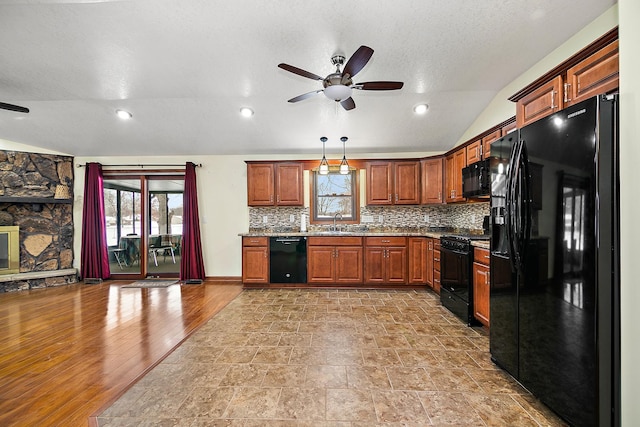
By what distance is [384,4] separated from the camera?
207cm

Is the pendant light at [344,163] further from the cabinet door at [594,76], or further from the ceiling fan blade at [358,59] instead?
the cabinet door at [594,76]

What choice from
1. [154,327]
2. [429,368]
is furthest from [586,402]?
[154,327]

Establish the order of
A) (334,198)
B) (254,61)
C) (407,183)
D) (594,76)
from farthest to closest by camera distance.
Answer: (334,198) → (407,183) → (254,61) → (594,76)

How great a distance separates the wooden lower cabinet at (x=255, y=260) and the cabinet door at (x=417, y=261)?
2428 millimetres

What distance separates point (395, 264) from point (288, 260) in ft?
5.91

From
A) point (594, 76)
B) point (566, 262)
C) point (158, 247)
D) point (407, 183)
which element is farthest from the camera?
point (158, 247)

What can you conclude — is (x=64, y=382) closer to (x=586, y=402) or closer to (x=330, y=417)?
(x=330, y=417)

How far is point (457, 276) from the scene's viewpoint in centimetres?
320

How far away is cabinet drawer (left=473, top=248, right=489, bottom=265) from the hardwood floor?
10.3ft

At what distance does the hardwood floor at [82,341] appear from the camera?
1777mm

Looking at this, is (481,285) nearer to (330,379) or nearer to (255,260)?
(330,379)

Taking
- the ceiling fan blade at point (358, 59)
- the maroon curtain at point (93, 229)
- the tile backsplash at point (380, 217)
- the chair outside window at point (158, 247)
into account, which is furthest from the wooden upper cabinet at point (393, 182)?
the maroon curtain at point (93, 229)

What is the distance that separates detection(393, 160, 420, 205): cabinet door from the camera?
15.3 ft

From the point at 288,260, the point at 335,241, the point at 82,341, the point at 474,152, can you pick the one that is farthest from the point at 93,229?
the point at 474,152
